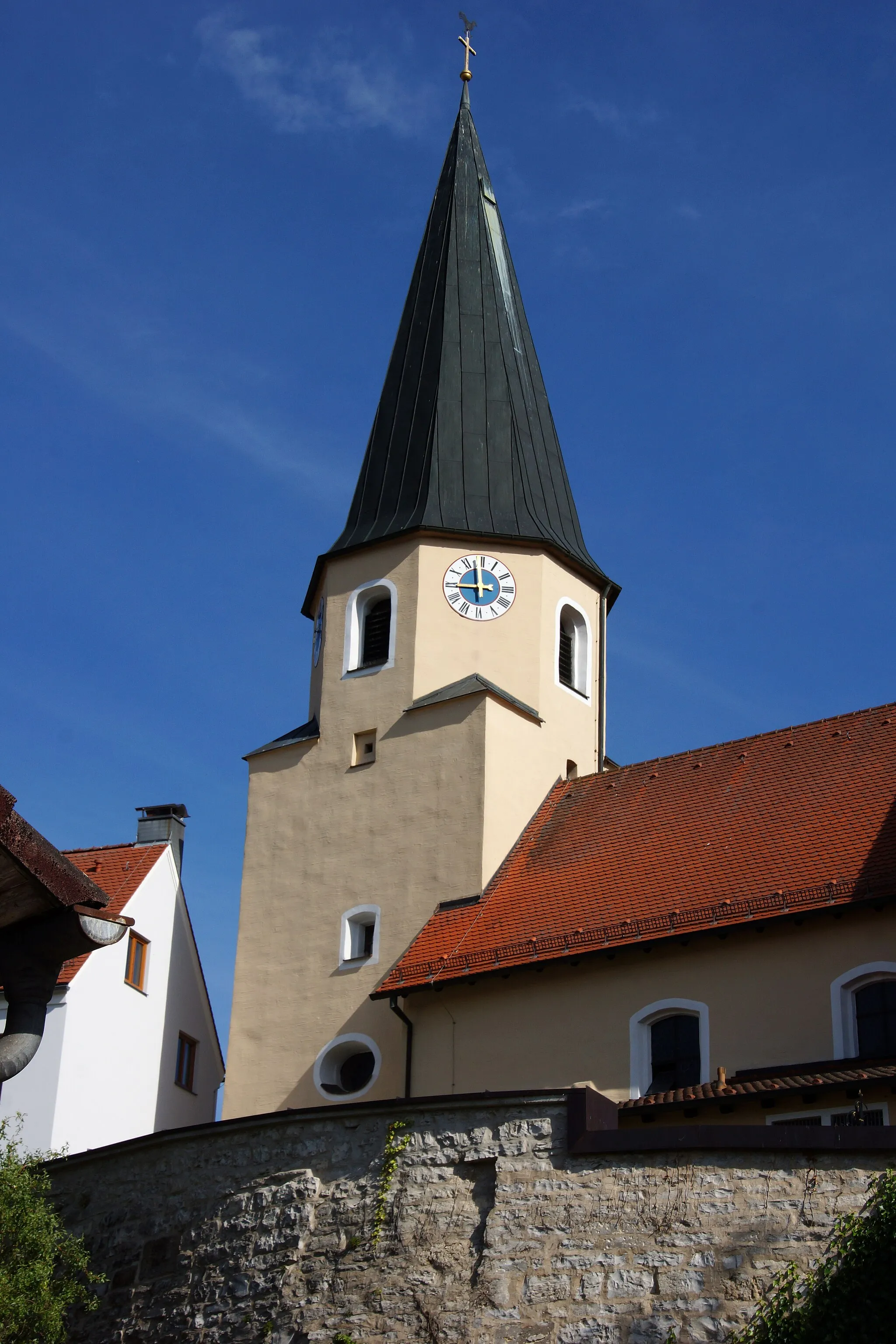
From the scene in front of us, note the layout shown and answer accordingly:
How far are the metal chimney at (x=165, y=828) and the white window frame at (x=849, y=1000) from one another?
456 inches

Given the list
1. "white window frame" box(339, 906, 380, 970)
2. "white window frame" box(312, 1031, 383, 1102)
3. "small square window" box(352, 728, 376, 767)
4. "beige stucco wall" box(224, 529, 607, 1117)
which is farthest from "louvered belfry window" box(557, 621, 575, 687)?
"white window frame" box(312, 1031, 383, 1102)

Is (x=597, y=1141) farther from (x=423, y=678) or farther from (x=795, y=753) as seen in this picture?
(x=423, y=678)

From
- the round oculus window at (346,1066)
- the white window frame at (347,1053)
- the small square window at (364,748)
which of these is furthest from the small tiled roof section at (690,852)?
the small square window at (364,748)

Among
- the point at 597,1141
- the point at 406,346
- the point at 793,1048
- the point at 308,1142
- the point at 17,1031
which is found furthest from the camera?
the point at 406,346

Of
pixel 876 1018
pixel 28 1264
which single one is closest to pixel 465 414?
pixel 876 1018

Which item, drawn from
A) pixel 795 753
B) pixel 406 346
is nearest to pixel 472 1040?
pixel 795 753

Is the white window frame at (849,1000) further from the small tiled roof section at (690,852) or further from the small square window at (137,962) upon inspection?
the small square window at (137,962)

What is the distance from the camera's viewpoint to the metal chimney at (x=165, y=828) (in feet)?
89.9

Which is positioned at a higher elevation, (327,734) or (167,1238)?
(327,734)

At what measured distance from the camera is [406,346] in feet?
104

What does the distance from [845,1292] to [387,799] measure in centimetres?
1386

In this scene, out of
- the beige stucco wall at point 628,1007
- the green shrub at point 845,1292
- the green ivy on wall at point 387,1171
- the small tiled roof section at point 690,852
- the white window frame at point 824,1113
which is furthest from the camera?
the small tiled roof section at point 690,852

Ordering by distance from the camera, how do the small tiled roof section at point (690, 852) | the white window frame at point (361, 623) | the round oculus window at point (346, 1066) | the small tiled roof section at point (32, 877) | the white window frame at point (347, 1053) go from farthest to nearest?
the white window frame at point (361, 623)
the round oculus window at point (346, 1066)
the white window frame at point (347, 1053)
the small tiled roof section at point (690, 852)
the small tiled roof section at point (32, 877)

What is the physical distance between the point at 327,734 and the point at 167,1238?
464 inches
